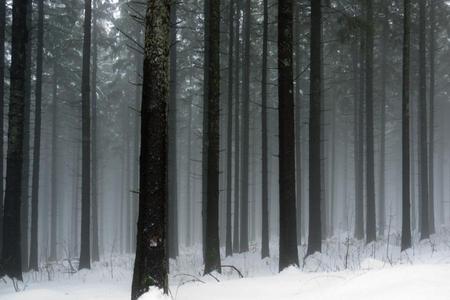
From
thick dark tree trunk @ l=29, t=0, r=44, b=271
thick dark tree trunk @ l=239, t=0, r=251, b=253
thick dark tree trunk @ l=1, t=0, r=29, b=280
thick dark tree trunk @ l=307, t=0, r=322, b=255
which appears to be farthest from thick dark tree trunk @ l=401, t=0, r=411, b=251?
thick dark tree trunk @ l=29, t=0, r=44, b=271

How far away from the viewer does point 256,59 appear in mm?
22562

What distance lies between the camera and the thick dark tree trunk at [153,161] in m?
5.83

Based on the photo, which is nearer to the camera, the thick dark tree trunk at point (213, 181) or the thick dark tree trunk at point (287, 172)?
the thick dark tree trunk at point (287, 172)

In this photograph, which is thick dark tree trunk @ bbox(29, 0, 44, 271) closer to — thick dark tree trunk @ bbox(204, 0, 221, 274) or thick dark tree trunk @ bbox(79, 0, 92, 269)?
thick dark tree trunk @ bbox(79, 0, 92, 269)

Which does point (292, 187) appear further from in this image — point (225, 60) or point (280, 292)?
point (225, 60)

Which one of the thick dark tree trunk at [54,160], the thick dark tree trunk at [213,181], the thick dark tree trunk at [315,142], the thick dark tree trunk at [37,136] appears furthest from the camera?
the thick dark tree trunk at [54,160]

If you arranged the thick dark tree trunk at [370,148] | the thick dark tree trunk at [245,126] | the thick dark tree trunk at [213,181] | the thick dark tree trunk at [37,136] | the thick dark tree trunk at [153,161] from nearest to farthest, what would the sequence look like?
1. the thick dark tree trunk at [153,161]
2. the thick dark tree trunk at [213,181]
3. the thick dark tree trunk at [37,136]
4. the thick dark tree trunk at [370,148]
5. the thick dark tree trunk at [245,126]

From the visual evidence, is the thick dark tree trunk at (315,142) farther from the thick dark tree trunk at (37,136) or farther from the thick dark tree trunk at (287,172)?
the thick dark tree trunk at (37,136)

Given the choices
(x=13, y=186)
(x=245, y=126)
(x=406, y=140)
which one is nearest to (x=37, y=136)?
(x=13, y=186)

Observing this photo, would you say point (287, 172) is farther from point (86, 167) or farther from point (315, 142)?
point (86, 167)

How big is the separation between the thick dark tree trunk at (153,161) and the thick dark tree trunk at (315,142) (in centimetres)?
890

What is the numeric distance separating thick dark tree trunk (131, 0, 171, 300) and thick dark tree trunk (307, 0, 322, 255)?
8901 mm

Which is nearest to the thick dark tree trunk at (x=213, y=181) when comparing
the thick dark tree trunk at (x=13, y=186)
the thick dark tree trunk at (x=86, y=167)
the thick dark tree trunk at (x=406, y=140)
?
the thick dark tree trunk at (x=13, y=186)

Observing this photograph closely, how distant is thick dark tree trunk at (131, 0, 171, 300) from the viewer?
5832 millimetres
